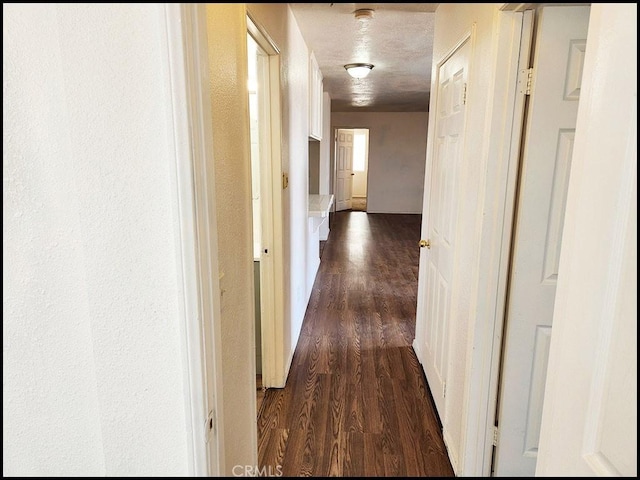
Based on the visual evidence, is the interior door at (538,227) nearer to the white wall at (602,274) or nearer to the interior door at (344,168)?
Answer: the white wall at (602,274)

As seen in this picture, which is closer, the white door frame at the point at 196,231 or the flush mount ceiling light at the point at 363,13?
the white door frame at the point at 196,231

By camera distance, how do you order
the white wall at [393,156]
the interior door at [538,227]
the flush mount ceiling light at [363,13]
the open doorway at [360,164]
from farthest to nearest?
1. the open doorway at [360,164]
2. the white wall at [393,156]
3. the flush mount ceiling light at [363,13]
4. the interior door at [538,227]

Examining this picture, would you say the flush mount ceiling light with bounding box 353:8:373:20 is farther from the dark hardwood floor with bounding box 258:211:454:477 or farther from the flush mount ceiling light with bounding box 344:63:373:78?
the dark hardwood floor with bounding box 258:211:454:477

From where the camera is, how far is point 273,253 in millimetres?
2387

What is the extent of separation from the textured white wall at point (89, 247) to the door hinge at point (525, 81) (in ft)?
3.99

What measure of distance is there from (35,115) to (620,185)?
3.60 ft

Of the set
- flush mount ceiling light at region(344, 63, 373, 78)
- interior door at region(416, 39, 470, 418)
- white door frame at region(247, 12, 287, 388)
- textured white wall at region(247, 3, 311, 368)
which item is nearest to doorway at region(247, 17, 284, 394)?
white door frame at region(247, 12, 287, 388)

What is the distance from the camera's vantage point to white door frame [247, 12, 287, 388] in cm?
222

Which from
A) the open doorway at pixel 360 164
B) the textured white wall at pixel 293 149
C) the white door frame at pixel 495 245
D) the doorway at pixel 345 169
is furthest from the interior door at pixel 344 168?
the white door frame at pixel 495 245

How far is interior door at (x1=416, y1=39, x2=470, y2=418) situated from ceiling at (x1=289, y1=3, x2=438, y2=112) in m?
0.50

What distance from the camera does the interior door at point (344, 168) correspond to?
9797 millimetres

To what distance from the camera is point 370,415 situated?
7.55ft

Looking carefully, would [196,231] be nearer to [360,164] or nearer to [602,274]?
[602,274]

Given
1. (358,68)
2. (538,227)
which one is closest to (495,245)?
(538,227)
